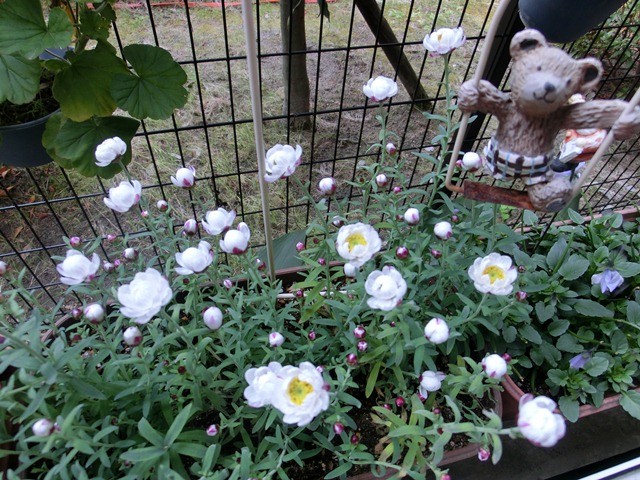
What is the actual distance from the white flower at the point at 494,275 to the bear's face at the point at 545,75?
0.74ft

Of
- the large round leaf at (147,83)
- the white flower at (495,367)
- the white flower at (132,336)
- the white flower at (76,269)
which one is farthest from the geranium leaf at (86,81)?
the white flower at (495,367)

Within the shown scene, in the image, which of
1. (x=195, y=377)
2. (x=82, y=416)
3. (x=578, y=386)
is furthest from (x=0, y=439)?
(x=578, y=386)

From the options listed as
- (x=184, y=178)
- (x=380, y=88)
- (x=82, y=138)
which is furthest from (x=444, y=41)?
(x=82, y=138)

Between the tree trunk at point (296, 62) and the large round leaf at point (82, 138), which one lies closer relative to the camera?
the large round leaf at point (82, 138)

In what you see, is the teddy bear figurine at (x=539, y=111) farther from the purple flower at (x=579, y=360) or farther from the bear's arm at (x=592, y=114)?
the purple flower at (x=579, y=360)

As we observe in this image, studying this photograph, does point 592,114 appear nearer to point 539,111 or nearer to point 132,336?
point 539,111

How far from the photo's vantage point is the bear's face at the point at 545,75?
0.49 m

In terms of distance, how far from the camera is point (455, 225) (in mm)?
908

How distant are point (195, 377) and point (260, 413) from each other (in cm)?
13

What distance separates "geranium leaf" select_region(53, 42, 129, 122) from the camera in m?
0.82

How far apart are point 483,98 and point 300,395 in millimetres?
415

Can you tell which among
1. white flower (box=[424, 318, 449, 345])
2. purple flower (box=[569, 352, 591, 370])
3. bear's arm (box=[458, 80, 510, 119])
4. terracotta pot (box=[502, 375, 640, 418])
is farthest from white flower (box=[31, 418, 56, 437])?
purple flower (box=[569, 352, 591, 370])

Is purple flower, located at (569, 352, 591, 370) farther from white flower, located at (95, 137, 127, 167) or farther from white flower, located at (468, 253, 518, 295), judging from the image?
white flower, located at (95, 137, 127, 167)

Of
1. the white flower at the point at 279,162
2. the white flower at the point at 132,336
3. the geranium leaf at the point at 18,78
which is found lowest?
the white flower at the point at 132,336
